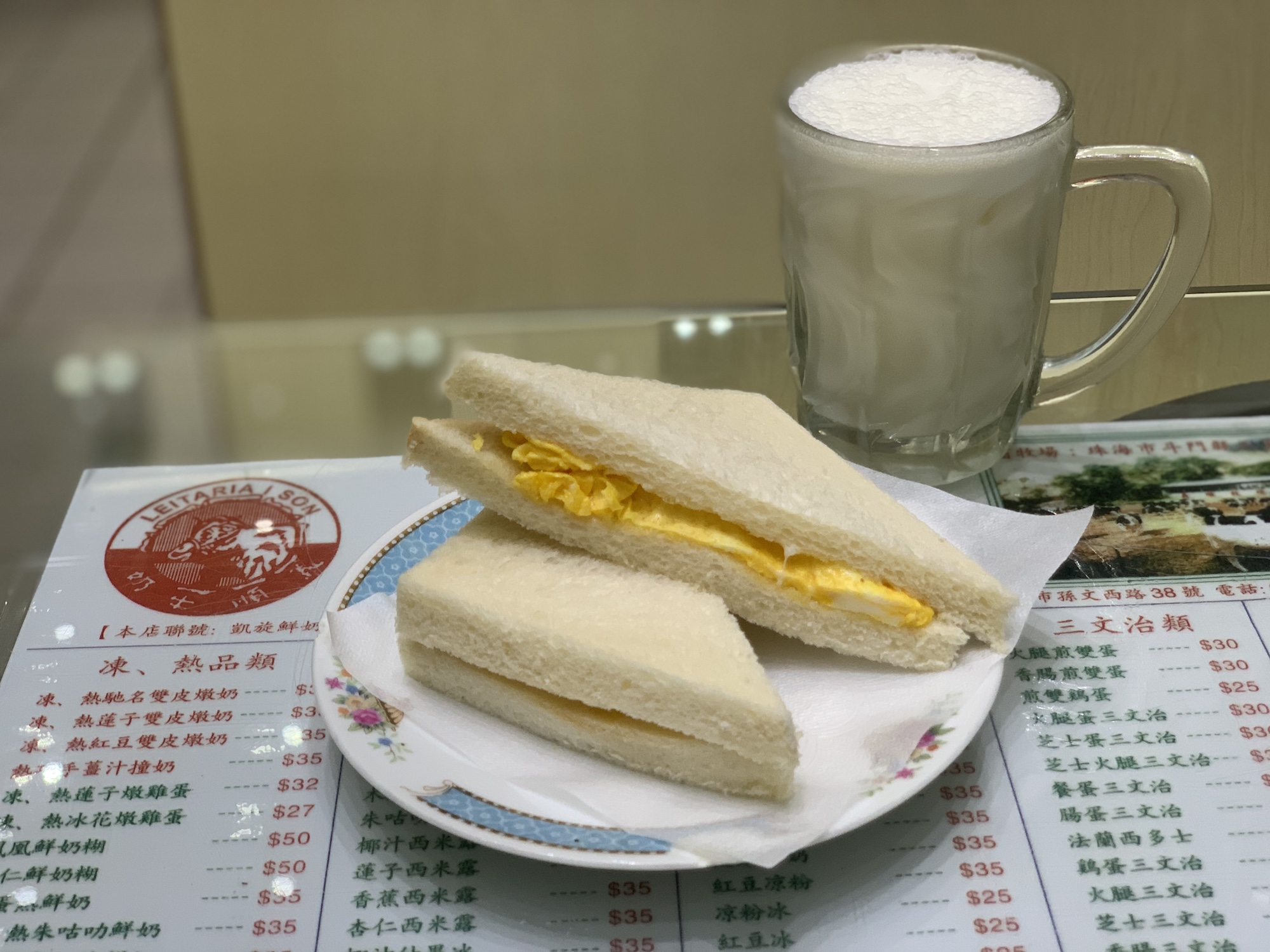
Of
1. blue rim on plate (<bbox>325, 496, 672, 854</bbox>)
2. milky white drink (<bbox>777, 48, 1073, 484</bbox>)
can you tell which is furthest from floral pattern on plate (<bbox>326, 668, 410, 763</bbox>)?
milky white drink (<bbox>777, 48, 1073, 484</bbox>)

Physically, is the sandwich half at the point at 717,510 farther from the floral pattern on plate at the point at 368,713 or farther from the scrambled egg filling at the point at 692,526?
the floral pattern on plate at the point at 368,713

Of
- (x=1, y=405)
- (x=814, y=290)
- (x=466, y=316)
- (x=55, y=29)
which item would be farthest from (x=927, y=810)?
(x=55, y=29)

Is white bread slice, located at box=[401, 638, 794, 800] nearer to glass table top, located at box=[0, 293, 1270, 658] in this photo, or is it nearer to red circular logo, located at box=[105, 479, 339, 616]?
red circular logo, located at box=[105, 479, 339, 616]

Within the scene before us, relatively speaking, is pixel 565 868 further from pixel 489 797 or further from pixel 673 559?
pixel 673 559

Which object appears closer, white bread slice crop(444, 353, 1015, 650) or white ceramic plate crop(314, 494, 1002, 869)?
white ceramic plate crop(314, 494, 1002, 869)

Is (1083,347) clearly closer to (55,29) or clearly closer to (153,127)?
(153,127)

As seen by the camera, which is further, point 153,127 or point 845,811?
point 153,127

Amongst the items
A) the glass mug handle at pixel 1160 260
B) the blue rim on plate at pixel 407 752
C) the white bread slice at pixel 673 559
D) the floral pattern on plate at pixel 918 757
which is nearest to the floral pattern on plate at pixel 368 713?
the blue rim on plate at pixel 407 752
